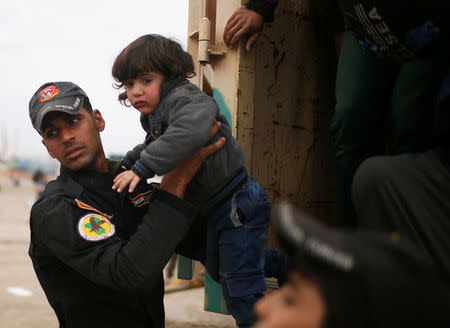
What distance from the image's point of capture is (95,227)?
167cm

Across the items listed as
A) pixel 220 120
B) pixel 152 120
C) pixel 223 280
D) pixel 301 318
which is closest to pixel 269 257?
pixel 223 280

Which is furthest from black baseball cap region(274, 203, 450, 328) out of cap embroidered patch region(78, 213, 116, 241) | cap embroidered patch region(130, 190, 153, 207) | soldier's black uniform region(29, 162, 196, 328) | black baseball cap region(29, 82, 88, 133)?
black baseball cap region(29, 82, 88, 133)

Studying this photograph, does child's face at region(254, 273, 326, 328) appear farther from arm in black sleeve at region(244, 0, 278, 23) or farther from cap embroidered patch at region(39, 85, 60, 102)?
arm in black sleeve at region(244, 0, 278, 23)

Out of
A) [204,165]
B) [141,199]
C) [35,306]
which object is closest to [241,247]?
[204,165]

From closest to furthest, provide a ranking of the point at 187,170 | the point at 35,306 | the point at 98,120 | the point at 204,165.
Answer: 1. the point at 187,170
2. the point at 204,165
3. the point at 98,120
4. the point at 35,306

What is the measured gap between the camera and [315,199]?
2814 mm

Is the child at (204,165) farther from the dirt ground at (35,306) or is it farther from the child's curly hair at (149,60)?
the dirt ground at (35,306)

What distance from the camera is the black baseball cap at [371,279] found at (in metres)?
0.55

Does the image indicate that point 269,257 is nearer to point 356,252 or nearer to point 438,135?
point 438,135

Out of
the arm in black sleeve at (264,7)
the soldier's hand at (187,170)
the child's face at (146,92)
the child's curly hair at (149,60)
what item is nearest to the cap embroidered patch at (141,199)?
the soldier's hand at (187,170)

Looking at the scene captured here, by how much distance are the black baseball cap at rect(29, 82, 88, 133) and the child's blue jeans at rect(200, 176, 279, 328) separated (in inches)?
31.3

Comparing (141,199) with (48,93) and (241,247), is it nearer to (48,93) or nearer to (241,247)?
(241,247)

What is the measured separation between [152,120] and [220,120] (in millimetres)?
313

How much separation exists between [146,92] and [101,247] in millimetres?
733
